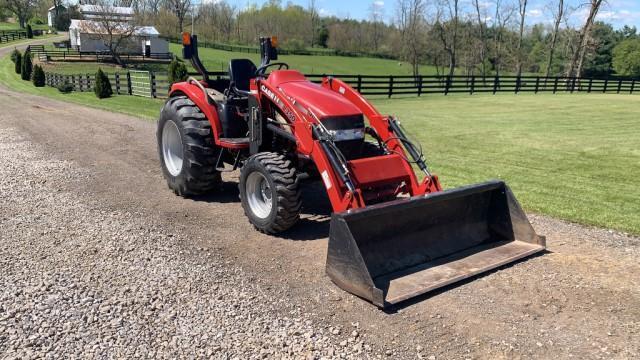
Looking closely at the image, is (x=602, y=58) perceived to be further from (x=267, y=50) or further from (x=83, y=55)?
(x=267, y=50)

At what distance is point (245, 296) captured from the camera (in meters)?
4.22

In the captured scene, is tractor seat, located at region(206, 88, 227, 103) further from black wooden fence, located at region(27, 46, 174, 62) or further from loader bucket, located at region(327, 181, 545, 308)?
black wooden fence, located at region(27, 46, 174, 62)

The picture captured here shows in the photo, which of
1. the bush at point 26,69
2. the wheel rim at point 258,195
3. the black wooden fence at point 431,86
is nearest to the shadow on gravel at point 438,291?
the wheel rim at point 258,195

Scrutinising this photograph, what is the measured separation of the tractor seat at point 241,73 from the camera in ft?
21.5

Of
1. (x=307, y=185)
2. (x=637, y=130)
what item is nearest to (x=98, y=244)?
(x=307, y=185)

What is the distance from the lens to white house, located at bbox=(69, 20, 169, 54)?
5090cm

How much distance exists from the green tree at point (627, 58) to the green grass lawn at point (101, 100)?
75716 mm

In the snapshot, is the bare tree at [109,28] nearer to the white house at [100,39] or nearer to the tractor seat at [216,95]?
the white house at [100,39]

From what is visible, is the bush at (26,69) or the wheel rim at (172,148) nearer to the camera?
the wheel rim at (172,148)

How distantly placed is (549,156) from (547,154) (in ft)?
0.73

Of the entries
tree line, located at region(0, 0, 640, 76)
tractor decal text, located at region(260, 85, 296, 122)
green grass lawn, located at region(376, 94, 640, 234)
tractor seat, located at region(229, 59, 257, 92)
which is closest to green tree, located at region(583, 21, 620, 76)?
tree line, located at region(0, 0, 640, 76)

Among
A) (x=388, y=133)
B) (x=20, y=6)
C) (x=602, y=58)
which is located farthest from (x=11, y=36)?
(x=602, y=58)

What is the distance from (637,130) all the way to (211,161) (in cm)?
1338

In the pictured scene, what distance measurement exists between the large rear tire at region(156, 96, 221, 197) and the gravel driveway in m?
0.28
